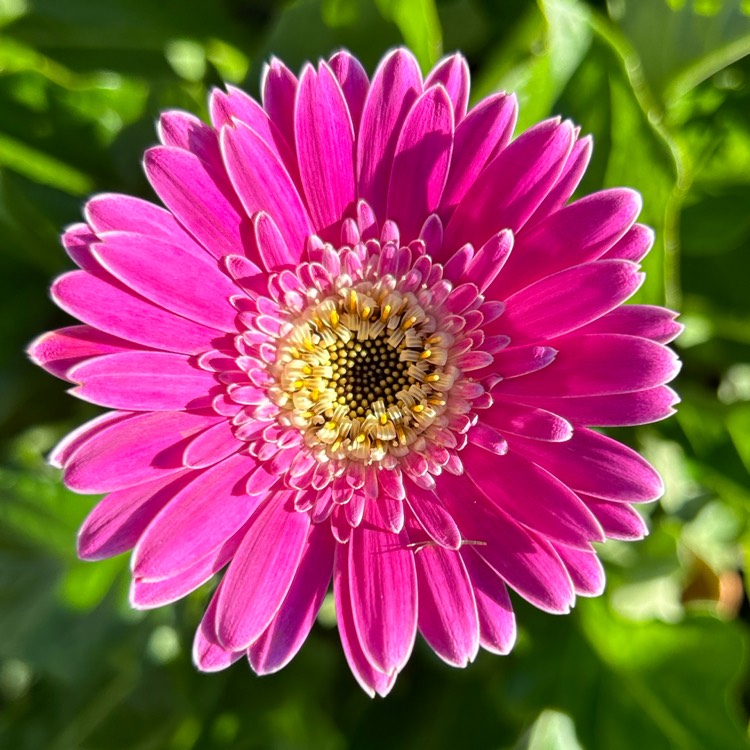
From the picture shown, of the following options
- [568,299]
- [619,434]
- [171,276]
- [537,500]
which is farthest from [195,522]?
[619,434]

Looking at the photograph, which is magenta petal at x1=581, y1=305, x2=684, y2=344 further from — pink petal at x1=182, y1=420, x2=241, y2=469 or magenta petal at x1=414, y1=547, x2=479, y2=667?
pink petal at x1=182, y1=420, x2=241, y2=469

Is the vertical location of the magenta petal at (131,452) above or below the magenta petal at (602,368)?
below

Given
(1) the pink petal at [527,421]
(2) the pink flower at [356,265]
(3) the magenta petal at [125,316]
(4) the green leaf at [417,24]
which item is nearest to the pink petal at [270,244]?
(2) the pink flower at [356,265]

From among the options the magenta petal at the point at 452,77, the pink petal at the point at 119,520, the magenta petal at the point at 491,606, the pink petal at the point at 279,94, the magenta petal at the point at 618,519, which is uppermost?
the magenta petal at the point at 452,77

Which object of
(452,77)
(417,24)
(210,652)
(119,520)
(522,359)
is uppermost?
(417,24)

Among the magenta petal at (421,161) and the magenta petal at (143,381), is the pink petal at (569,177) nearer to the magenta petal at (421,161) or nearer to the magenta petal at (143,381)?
the magenta petal at (421,161)

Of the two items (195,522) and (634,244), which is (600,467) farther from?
(195,522)

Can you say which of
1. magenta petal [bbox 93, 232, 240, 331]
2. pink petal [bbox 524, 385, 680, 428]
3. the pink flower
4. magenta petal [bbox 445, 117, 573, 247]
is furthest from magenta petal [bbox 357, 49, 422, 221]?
pink petal [bbox 524, 385, 680, 428]
